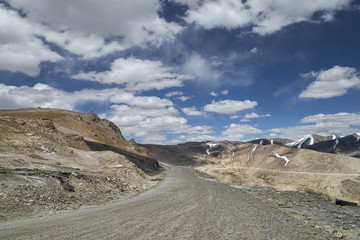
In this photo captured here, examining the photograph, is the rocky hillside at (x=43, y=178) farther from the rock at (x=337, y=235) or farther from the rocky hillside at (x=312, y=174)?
the rocky hillside at (x=312, y=174)

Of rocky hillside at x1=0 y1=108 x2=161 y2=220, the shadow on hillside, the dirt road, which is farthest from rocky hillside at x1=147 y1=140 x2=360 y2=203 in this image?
the dirt road

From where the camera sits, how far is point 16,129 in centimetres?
2928

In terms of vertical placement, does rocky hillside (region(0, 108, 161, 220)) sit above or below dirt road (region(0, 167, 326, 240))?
above

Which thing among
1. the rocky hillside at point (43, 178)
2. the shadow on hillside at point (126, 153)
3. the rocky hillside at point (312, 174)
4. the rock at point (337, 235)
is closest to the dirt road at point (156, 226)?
the rock at point (337, 235)

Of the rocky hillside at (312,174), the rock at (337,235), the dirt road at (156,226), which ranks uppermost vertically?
the dirt road at (156,226)

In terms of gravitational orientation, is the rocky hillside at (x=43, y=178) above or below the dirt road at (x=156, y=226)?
above

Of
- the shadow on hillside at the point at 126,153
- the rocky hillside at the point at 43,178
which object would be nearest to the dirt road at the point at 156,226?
the rocky hillside at the point at 43,178

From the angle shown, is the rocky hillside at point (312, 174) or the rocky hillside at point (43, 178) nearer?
the rocky hillside at point (43, 178)

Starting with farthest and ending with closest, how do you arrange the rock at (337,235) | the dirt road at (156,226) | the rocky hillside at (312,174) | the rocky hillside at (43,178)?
the rocky hillside at (312,174) < the rocky hillside at (43,178) < the rock at (337,235) < the dirt road at (156,226)

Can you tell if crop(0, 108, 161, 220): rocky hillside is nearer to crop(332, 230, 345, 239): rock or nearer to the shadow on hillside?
the shadow on hillside

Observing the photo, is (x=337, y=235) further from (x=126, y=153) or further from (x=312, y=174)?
(x=312, y=174)

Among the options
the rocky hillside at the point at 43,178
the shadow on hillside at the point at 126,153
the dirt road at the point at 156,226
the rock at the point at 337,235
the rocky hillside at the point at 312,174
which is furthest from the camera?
the rocky hillside at the point at 312,174

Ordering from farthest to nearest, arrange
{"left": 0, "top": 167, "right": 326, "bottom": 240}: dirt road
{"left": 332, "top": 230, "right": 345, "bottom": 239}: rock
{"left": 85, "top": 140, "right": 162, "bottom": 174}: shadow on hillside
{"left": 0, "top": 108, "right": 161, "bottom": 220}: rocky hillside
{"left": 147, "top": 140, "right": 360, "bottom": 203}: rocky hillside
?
{"left": 147, "top": 140, "right": 360, "bottom": 203}: rocky hillside
{"left": 85, "top": 140, "right": 162, "bottom": 174}: shadow on hillside
{"left": 0, "top": 108, "right": 161, "bottom": 220}: rocky hillside
{"left": 332, "top": 230, "right": 345, "bottom": 239}: rock
{"left": 0, "top": 167, "right": 326, "bottom": 240}: dirt road

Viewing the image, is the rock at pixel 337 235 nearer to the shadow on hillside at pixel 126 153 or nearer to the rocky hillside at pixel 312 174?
the shadow on hillside at pixel 126 153
